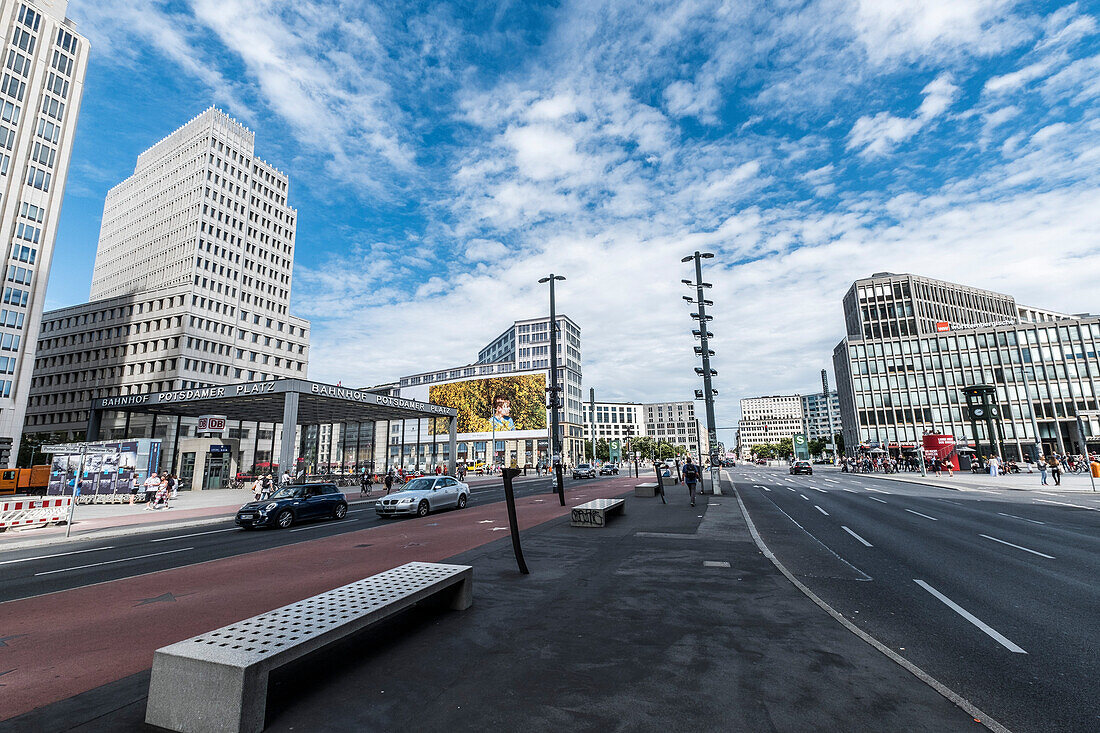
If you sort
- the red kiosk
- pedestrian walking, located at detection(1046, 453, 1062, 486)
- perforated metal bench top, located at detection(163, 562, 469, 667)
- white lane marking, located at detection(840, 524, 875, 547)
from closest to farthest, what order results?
perforated metal bench top, located at detection(163, 562, 469, 667)
white lane marking, located at detection(840, 524, 875, 547)
pedestrian walking, located at detection(1046, 453, 1062, 486)
the red kiosk

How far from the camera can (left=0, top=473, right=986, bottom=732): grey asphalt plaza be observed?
3.63 metres

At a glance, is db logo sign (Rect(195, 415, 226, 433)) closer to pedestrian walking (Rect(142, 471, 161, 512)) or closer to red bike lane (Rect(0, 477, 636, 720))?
pedestrian walking (Rect(142, 471, 161, 512))

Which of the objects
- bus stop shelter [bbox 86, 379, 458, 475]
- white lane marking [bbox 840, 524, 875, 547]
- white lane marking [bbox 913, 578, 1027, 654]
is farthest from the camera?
bus stop shelter [bbox 86, 379, 458, 475]

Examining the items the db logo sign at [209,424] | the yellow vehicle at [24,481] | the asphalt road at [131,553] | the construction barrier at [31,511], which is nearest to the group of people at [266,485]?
the asphalt road at [131,553]

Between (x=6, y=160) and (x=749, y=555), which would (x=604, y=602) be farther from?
(x=6, y=160)

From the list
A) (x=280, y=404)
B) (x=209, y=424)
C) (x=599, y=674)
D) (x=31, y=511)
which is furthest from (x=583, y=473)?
(x=599, y=674)

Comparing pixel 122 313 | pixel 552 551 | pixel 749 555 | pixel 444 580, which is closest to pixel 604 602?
pixel 444 580

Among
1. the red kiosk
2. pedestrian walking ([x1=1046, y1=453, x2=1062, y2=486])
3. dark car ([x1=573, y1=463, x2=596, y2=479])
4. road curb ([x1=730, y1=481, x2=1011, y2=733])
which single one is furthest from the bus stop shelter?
the red kiosk

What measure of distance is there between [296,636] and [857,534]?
46.2ft

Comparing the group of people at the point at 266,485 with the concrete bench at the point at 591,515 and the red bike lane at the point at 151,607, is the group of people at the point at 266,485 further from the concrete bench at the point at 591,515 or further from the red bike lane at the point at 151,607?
the concrete bench at the point at 591,515

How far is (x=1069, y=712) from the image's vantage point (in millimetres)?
3881

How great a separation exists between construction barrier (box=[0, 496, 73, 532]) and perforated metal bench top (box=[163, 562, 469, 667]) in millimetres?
18255

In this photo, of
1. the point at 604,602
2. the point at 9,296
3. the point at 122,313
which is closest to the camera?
the point at 604,602

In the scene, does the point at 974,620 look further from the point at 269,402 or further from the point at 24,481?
the point at 24,481
